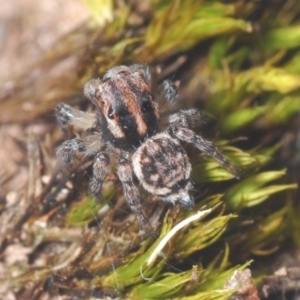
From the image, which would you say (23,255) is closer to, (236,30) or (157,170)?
(157,170)

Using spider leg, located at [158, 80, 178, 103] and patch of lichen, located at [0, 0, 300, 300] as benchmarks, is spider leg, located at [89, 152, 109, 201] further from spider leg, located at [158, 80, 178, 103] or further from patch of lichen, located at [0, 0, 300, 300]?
spider leg, located at [158, 80, 178, 103]

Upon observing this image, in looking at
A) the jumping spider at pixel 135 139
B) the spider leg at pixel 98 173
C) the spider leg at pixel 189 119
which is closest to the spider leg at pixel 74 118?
the jumping spider at pixel 135 139

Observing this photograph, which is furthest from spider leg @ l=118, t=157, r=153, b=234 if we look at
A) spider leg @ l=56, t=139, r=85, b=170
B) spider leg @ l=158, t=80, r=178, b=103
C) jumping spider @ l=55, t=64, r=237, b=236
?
spider leg @ l=158, t=80, r=178, b=103

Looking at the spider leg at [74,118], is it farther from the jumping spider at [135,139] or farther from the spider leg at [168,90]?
the spider leg at [168,90]

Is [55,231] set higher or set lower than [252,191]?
higher

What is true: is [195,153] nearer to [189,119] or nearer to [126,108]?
[189,119]

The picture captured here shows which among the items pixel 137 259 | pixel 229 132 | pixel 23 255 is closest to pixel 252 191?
pixel 229 132
